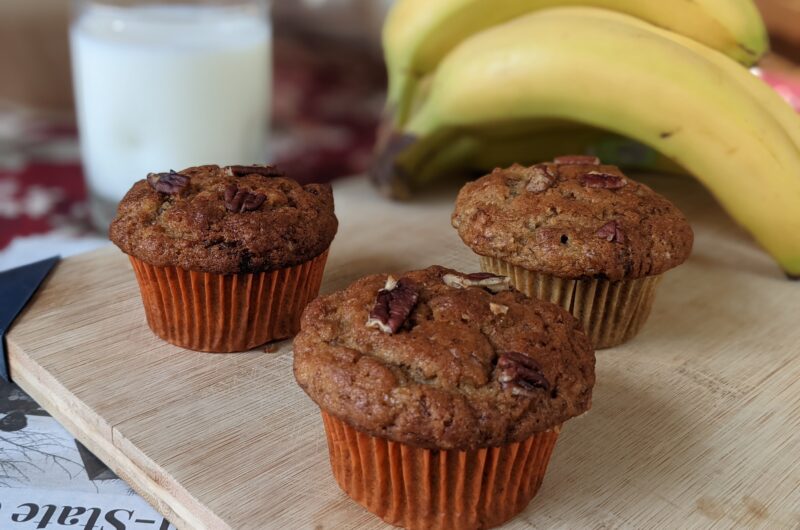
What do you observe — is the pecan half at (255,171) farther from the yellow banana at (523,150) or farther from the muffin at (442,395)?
the yellow banana at (523,150)

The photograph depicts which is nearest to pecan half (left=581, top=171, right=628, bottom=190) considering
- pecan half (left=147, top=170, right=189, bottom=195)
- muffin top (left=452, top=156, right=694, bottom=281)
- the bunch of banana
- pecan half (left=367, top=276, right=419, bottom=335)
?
muffin top (left=452, top=156, right=694, bottom=281)

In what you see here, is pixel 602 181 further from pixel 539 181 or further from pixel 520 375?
pixel 520 375

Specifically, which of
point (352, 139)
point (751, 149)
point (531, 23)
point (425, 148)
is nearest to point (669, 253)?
point (751, 149)

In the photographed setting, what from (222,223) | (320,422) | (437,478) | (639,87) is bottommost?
(320,422)

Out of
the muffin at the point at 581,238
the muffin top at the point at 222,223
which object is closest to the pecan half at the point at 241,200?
the muffin top at the point at 222,223

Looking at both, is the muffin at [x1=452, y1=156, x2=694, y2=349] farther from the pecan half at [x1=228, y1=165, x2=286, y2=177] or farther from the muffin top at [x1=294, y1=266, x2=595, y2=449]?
the pecan half at [x1=228, y1=165, x2=286, y2=177]

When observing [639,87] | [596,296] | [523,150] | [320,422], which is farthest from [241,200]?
[523,150]
